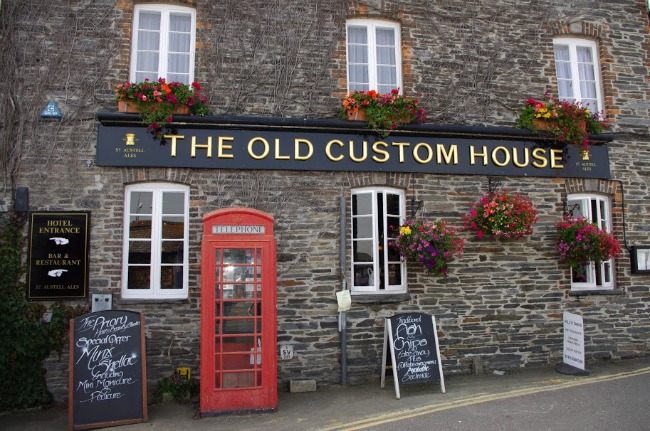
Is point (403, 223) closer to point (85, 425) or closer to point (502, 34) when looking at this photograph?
point (502, 34)

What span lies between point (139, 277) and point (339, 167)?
3.72 m

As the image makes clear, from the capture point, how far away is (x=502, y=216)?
782 cm

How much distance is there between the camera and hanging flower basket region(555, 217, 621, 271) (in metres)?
8.11

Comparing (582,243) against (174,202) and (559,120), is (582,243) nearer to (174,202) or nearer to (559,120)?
(559,120)

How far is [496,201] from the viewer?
7953 millimetres

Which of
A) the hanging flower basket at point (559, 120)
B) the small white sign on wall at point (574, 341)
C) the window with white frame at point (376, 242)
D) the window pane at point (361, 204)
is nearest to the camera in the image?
the small white sign on wall at point (574, 341)

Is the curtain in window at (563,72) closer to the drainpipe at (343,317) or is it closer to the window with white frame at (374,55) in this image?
the window with white frame at (374,55)

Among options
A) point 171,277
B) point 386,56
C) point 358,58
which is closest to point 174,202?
point 171,277

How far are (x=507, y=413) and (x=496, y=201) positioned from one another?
3.41 meters

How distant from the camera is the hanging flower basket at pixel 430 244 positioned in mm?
7555

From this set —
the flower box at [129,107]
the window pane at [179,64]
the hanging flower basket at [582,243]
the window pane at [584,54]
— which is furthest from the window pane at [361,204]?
the window pane at [584,54]

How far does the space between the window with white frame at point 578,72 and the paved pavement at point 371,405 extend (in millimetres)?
5166

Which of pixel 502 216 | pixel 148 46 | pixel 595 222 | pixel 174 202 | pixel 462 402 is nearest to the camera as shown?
pixel 462 402

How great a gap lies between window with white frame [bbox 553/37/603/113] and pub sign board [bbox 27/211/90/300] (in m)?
9.18
